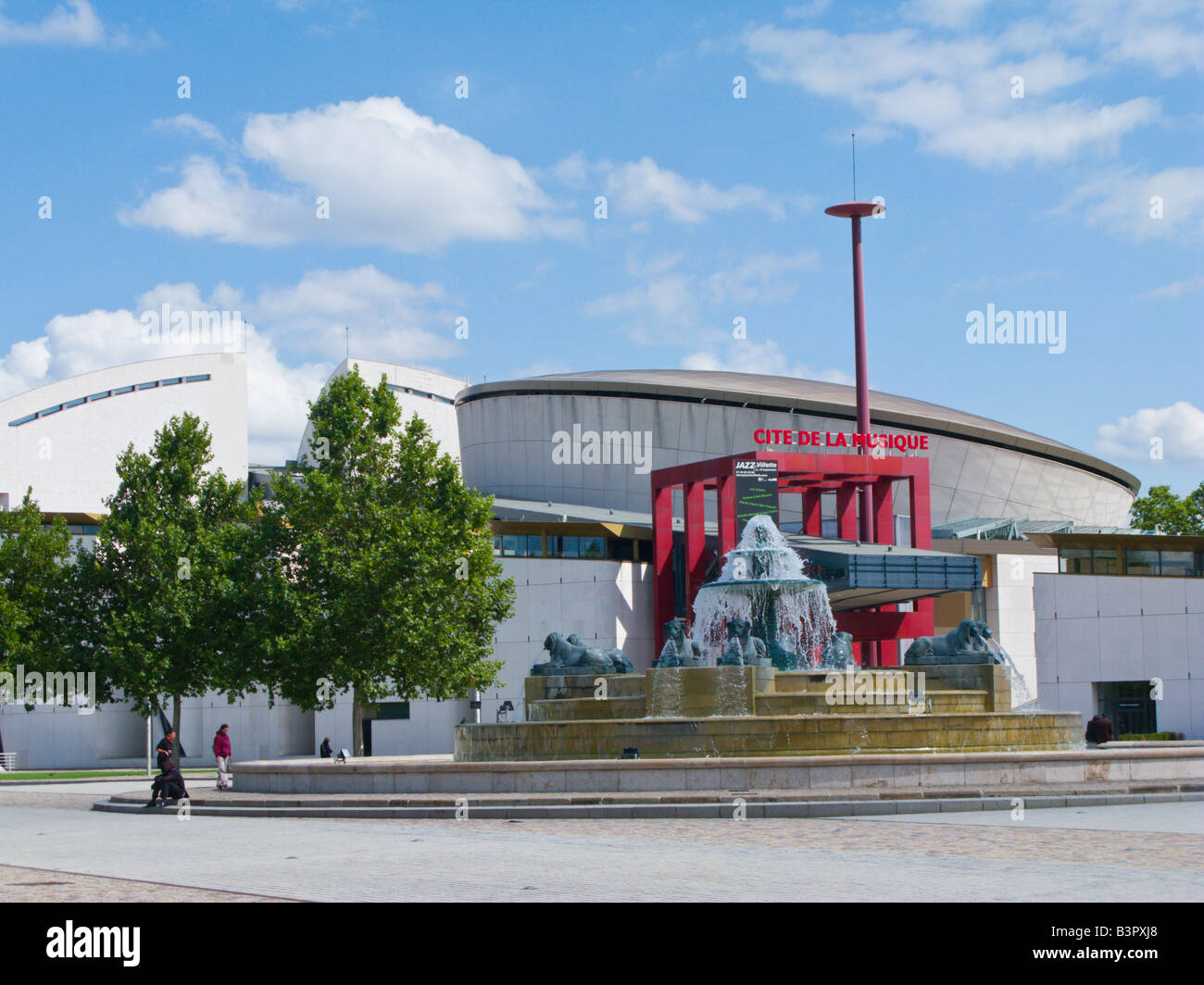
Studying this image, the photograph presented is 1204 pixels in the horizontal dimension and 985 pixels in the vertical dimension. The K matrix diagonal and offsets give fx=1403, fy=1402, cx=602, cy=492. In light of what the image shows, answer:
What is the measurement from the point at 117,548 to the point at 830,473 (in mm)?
26331

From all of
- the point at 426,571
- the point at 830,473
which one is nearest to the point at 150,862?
the point at 426,571

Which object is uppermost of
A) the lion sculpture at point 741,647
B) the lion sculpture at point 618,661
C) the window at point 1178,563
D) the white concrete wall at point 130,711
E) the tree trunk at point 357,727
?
the window at point 1178,563

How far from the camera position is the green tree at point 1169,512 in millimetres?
79125

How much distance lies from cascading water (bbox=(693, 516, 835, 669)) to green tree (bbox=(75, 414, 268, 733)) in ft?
53.9

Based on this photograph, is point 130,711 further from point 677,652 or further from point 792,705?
point 792,705

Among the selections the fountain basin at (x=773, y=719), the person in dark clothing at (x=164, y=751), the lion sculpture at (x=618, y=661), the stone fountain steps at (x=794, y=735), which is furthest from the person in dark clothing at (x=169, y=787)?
the lion sculpture at (x=618, y=661)

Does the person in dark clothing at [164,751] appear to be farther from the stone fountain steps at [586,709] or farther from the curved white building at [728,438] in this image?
the curved white building at [728,438]

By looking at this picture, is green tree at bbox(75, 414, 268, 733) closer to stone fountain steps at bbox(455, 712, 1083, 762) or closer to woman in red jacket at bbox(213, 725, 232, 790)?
woman in red jacket at bbox(213, 725, 232, 790)

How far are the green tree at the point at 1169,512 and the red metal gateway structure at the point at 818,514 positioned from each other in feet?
96.6

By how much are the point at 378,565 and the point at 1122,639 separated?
29.9 meters

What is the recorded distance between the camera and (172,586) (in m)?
42.4

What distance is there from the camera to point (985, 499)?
235 feet
